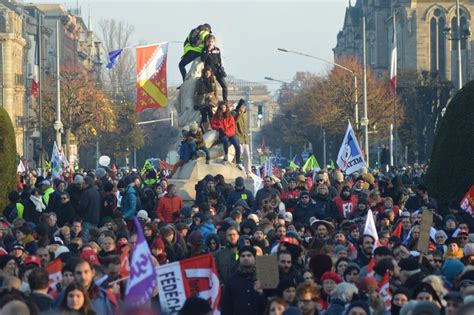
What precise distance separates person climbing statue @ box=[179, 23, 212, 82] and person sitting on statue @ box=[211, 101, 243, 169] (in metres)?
2.29

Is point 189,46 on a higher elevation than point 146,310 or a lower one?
higher

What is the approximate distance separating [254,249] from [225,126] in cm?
1826

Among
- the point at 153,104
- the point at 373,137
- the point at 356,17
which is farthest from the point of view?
the point at 356,17

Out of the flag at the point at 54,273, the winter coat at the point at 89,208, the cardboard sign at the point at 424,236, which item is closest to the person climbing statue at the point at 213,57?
the winter coat at the point at 89,208

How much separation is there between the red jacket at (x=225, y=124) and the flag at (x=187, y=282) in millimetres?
18946

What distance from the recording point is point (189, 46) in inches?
1387

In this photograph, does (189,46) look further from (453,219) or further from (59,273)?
(59,273)

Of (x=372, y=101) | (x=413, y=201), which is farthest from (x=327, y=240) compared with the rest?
(x=372, y=101)

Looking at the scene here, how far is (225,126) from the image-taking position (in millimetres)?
33281

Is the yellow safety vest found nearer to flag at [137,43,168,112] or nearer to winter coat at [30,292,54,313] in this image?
flag at [137,43,168,112]

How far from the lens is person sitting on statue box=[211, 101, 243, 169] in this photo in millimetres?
33000

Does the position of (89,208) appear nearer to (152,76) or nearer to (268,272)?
(268,272)

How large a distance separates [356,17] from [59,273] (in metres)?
161

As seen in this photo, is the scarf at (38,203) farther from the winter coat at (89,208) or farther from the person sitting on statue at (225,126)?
the person sitting on statue at (225,126)
